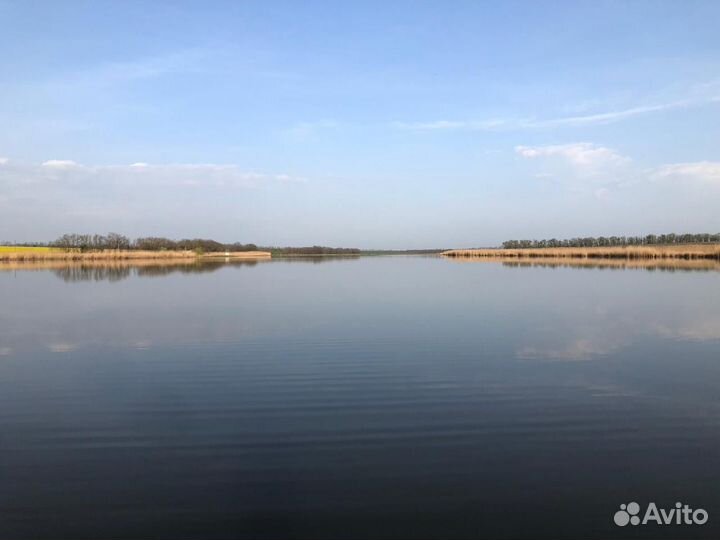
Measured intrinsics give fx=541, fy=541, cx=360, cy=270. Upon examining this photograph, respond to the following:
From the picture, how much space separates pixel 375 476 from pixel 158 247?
308ft

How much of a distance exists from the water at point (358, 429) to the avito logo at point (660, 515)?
63mm

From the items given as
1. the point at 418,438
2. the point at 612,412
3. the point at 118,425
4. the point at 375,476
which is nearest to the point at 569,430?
the point at 612,412

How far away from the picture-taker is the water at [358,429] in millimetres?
3689

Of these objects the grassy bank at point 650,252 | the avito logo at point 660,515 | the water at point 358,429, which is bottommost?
the avito logo at point 660,515

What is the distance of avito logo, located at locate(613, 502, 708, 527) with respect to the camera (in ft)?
11.7

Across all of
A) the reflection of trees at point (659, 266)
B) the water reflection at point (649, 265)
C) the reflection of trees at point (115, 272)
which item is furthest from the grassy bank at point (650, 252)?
the reflection of trees at point (115, 272)

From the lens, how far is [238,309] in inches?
600

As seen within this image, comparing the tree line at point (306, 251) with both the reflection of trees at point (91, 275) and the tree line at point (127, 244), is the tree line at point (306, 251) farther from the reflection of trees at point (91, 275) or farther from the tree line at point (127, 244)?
the reflection of trees at point (91, 275)

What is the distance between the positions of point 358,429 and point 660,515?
2.65 meters

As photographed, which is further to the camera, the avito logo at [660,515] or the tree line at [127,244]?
the tree line at [127,244]

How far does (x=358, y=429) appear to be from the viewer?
534 cm

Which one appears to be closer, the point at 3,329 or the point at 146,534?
the point at 146,534

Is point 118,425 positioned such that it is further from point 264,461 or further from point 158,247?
point 158,247

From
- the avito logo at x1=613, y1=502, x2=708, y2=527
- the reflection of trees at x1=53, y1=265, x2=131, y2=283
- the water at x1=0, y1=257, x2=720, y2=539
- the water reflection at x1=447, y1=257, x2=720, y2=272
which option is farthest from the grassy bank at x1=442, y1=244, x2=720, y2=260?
the avito logo at x1=613, y1=502, x2=708, y2=527
